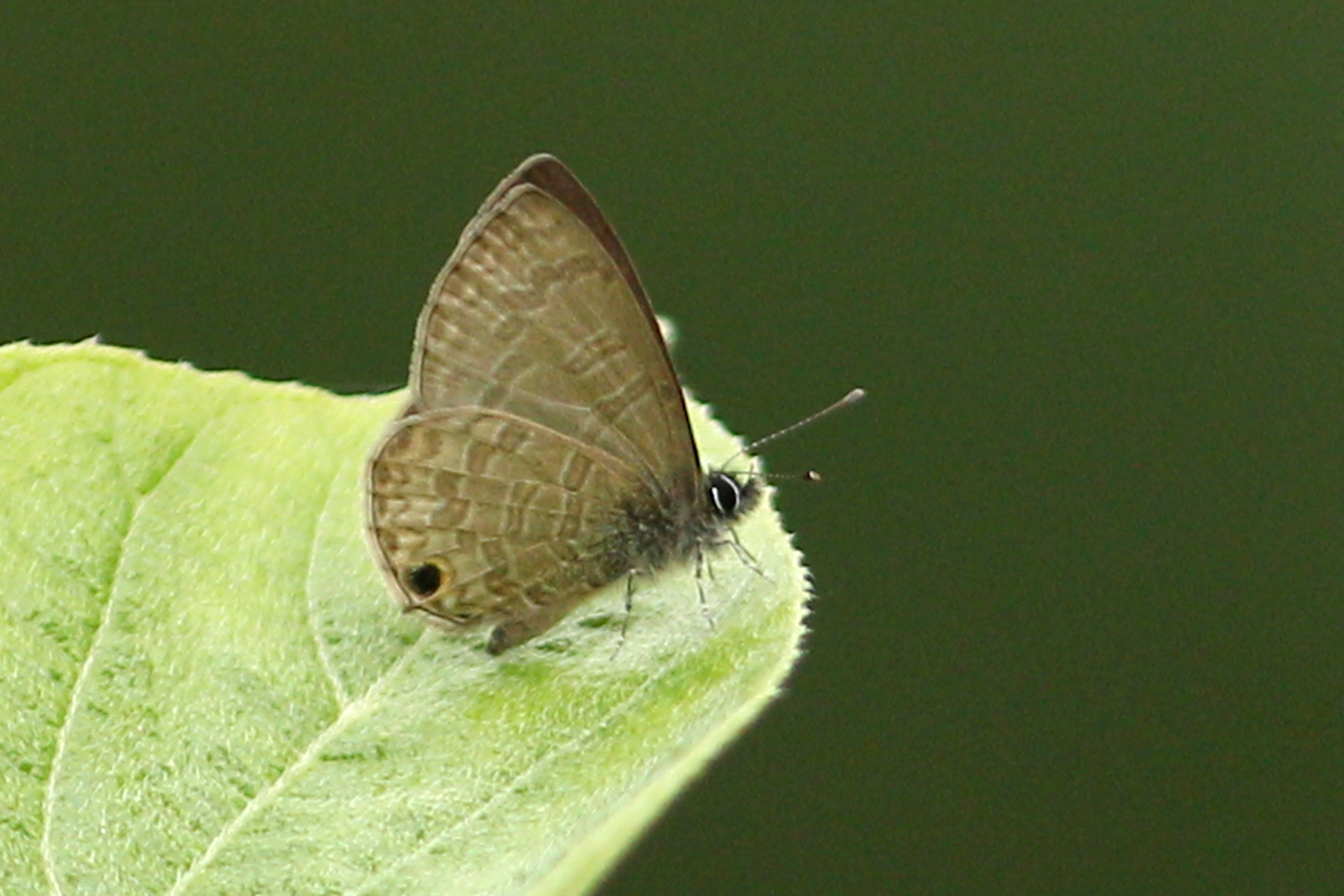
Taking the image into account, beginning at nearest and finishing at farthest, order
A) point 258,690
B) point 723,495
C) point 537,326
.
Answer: point 258,690
point 537,326
point 723,495

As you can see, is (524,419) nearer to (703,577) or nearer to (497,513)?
(497,513)

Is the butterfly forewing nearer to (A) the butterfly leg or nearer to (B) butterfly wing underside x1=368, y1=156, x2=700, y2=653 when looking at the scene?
(B) butterfly wing underside x1=368, y1=156, x2=700, y2=653

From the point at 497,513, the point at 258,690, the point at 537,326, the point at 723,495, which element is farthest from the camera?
the point at 723,495

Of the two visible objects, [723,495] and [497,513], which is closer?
[497,513]

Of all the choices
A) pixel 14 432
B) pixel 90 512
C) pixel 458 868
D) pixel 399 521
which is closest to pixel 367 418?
pixel 399 521

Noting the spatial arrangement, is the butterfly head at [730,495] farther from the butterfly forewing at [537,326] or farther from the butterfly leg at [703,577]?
the butterfly forewing at [537,326]

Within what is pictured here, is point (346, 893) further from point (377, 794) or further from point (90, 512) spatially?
point (90, 512)

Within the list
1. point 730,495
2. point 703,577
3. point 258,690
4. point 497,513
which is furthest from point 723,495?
point 258,690
